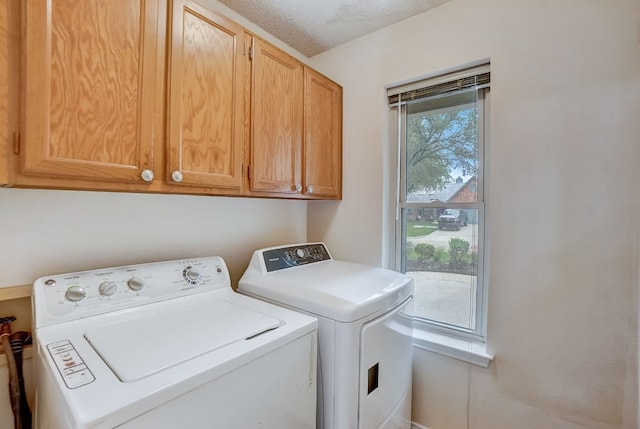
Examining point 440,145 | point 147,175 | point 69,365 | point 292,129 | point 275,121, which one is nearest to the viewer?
point 69,365

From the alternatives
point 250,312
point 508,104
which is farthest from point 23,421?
point 508,104

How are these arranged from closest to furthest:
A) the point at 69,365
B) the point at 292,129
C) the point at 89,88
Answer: the point at 69,365
the point at 89,88
the point at 292,129

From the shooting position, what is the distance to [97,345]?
2.84 feet

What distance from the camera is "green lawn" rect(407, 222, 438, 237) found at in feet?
5.87

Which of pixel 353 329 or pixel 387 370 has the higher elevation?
pixel 353 329

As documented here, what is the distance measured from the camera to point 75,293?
3.39ft

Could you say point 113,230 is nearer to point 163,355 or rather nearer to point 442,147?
point 163,355

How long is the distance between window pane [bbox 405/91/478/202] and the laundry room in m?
0.03

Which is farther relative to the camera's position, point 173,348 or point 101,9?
point 101,9

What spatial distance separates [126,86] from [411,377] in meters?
1.91

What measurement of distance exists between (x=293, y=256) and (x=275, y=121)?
2.54 feet

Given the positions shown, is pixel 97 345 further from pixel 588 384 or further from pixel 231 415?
pixel 588 384

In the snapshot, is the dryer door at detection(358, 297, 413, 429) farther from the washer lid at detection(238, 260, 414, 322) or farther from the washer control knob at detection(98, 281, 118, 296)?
the washer control knob at detection(98, 281, 118, 296)

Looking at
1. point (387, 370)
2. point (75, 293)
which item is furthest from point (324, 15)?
point (387, 370)
